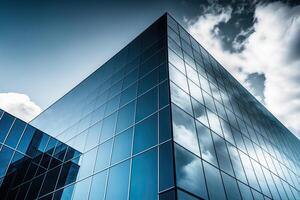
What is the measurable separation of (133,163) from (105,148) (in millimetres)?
3716

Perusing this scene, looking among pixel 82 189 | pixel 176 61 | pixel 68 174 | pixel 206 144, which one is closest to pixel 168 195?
pixel 206 144

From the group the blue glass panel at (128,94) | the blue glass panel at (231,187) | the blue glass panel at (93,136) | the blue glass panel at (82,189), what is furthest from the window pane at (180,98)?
the blue glass panel at (82,189)

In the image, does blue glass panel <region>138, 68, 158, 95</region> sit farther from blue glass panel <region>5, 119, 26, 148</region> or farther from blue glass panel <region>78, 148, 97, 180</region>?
blue glass panel <region>5, 119, 26, 148</region>

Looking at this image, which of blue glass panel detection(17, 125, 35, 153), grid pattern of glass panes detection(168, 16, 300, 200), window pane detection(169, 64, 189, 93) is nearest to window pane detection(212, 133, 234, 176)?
grid pattern of glass panes detection(168, 16, 300, 200)

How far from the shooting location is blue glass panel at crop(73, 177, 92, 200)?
1282 cm

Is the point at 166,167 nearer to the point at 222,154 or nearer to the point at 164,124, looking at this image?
the point at 164,124

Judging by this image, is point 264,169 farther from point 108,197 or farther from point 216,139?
point 108,197

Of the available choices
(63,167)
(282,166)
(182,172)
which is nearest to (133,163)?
(182,172)

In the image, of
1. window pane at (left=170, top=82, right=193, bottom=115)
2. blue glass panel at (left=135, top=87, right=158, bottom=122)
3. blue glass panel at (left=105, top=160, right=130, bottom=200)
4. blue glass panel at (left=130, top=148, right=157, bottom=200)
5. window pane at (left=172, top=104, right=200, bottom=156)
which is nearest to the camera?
blue glass panel at (left=130, top=148, right=157, bottom=200)

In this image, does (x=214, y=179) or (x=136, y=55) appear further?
(x=136, y=55)

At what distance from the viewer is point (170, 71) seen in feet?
46.5

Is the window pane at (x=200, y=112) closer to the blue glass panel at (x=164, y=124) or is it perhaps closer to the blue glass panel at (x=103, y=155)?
the blue glass panel at (x=164, y=124)

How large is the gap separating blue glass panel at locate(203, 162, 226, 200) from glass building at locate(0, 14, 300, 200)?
6cm

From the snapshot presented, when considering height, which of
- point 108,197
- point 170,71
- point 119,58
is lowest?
point 108,197
